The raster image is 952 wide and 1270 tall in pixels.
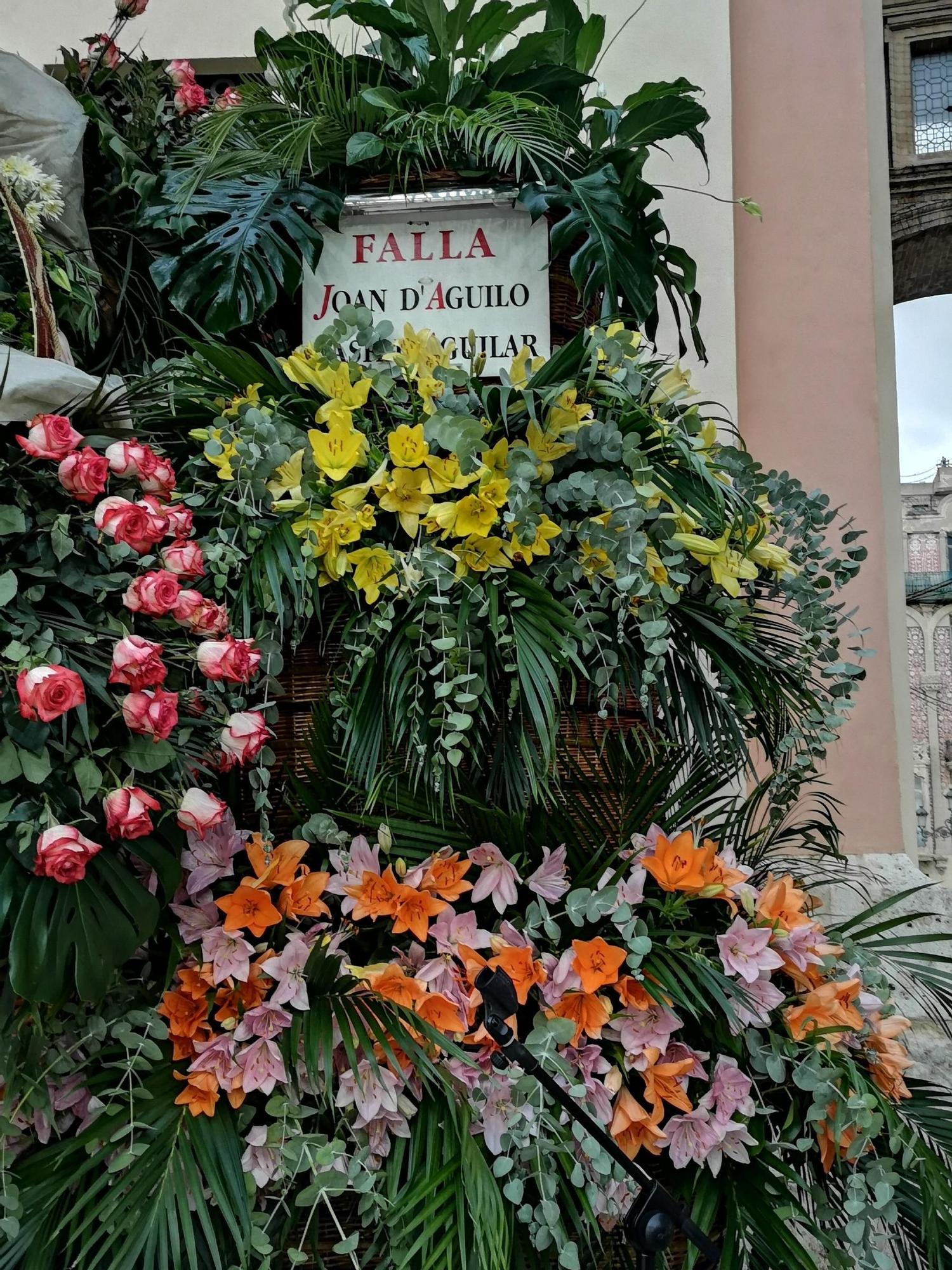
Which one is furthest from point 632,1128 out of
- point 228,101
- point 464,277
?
point 228,101

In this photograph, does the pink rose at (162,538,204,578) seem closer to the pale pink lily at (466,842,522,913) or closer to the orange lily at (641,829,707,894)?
the pale pink lily at (466,842,522,913)

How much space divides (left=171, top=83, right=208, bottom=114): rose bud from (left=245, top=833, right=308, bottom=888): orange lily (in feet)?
3.47

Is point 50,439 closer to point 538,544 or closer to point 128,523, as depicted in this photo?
point 128,523

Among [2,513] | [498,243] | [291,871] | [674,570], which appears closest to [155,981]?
[291,871]

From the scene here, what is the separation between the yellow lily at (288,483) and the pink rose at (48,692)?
0.31m

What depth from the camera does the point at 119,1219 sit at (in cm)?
90

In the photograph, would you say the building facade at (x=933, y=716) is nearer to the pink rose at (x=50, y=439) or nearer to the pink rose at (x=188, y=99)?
the pink rose at (x=188, y=99)

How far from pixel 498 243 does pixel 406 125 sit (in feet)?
0.56

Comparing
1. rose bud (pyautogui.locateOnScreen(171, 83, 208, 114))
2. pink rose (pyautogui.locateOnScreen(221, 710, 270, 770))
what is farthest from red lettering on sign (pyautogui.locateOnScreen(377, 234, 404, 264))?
pink rose (pyautogui.locateOnScreen(221, 710, 270, 770))

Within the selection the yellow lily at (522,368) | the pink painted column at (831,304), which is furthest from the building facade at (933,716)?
the yellow lily at (522,368)

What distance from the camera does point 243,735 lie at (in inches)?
39.1

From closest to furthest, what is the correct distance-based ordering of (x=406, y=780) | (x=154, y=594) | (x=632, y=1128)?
(x=154, y=594) → (x=632, y=1128) → (x=406, y=780)

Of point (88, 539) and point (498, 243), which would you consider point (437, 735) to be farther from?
point (498, 243)

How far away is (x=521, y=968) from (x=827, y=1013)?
0.32m
